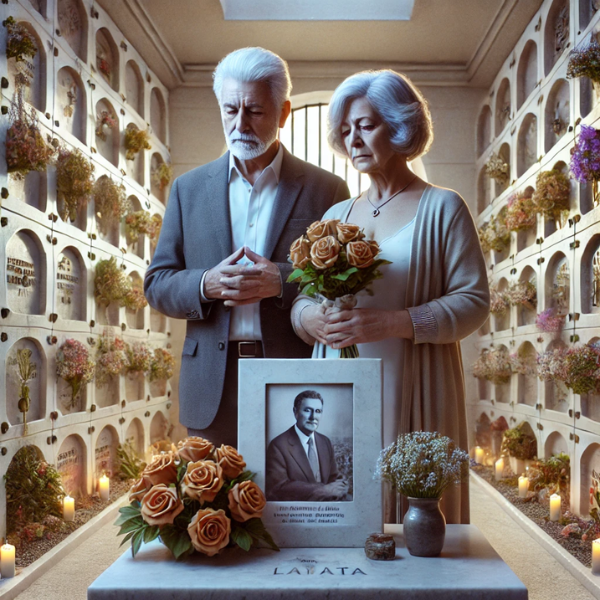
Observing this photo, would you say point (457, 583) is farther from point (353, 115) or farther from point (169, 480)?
point (353, 115)

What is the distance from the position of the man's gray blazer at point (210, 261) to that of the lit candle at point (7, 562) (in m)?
1.80

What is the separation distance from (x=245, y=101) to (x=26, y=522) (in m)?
3.14

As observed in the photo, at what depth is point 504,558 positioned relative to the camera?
4.07 metres

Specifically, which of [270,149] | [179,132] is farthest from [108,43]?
[270,149]

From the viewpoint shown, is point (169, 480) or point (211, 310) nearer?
point (169, 480)

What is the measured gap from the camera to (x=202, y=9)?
6.48 meters

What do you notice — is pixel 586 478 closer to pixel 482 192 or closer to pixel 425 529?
pixel 425 529

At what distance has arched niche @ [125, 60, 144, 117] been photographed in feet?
22.1

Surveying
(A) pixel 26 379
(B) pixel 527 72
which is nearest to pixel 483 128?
(B) pixel 527 72

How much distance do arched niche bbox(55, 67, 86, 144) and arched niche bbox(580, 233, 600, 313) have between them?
3.67 metres

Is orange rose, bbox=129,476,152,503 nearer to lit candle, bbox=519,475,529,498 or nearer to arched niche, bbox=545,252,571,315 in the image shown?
arched niche, bbox=545,252,571,315

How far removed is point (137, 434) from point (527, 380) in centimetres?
356

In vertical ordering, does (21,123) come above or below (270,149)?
above

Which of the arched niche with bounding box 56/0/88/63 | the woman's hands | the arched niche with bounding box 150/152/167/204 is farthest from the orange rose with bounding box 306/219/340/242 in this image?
the arched niche with bounding box 150/152/167/204
